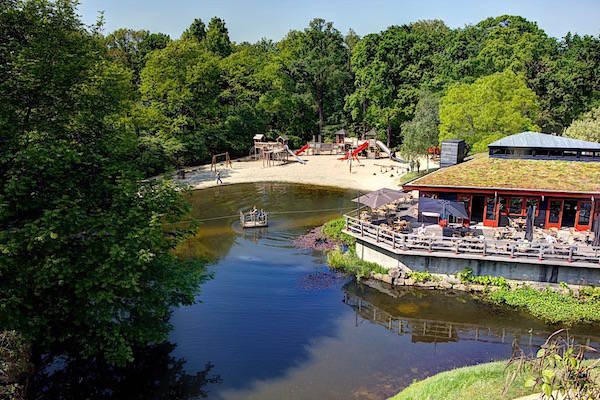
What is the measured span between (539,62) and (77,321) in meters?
52.3

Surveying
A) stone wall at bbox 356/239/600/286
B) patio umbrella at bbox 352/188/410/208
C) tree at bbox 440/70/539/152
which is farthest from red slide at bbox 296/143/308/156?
stone wall at bbox 356/239/600/286

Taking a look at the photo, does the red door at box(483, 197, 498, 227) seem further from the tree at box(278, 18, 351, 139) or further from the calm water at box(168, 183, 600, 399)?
the tree at box(278, 18, 351, 139)

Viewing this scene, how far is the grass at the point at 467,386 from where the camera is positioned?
14.3 meters

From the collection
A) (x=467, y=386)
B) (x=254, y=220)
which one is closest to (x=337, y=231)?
(x=254, y=220)

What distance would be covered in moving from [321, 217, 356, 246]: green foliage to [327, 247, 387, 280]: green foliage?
2.22 m

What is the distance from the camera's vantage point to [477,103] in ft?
132

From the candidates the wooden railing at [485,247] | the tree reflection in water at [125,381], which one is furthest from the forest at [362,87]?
the tree reflection in water at [125,381]

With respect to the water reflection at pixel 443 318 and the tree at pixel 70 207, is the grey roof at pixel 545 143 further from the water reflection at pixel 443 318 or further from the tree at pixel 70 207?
the tree at pixel 70 207

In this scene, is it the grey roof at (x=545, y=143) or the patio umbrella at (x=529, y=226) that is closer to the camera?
the patio umbrella at (x=529, y=226)

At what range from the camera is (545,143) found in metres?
30.0

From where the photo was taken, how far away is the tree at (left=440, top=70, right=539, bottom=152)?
39.2 meters

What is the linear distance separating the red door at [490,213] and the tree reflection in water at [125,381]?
17820 millimetres

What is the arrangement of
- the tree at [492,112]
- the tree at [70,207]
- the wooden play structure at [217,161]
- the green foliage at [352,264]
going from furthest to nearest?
1. the wooden play structure at [217,161]
2. the tree at [492,112]
3. the green foliage at [352,264]
4. the tree at [70,207]

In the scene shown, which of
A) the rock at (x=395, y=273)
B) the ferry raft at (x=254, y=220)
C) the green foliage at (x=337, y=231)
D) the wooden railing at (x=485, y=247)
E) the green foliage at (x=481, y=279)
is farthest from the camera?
the ferry raft at (x=254, y=220)
